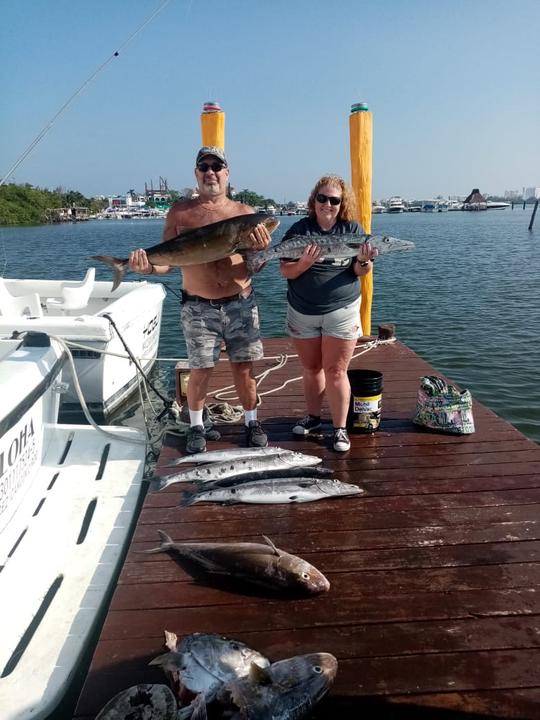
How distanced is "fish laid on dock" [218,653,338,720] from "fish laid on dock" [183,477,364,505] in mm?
1396

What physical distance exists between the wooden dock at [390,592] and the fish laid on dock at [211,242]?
1708mm

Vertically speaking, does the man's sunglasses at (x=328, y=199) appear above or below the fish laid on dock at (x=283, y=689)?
above

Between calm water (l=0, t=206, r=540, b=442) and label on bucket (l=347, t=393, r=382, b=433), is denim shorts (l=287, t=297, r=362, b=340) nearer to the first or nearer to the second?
label on bucket (l=347, t=393, r=382, b=433)

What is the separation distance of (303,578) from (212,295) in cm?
217

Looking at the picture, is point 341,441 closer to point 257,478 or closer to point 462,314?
point 257,478

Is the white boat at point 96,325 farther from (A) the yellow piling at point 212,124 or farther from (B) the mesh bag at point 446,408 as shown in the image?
(B) the mesh bag at point 446,408

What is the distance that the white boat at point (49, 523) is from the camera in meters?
2.59

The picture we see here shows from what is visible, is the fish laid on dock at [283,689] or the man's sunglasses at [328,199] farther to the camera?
the man's sunglasses at [328,199]

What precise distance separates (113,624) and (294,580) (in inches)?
35.9

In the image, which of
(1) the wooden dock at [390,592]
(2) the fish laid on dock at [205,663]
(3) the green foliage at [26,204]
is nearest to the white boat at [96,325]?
(1) the wooden dock at [390,592]

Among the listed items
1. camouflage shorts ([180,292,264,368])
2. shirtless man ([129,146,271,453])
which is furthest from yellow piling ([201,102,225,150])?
camouflage shorts ([180,292,264,368])

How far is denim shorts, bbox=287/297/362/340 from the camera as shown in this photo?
3775 mm

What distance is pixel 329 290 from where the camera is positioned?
12.3 feet

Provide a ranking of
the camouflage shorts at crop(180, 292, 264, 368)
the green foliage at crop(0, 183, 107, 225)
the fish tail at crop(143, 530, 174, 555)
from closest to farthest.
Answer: the fish tail at crop(143, 530, 174, 555), the camouflage shorts at crop(180, 292, 264, 368), the green foliage at crop(0, 183, 107, 225)
